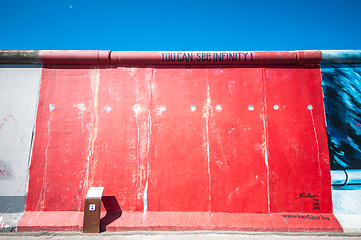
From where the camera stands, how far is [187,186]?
11.9 ft

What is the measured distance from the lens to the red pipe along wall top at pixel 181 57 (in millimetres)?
3918

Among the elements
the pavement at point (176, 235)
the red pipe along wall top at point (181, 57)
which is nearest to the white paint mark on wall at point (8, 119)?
the red pipe along wall top at point (181, 57)

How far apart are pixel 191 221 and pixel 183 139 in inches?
59.0

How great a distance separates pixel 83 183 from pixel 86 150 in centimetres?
63

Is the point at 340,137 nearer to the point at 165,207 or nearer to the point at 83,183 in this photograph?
the point at 165,207

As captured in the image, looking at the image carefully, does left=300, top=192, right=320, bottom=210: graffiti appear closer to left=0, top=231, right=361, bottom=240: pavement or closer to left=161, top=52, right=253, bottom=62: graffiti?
left=0, top=231, right=361, bottom=240: pavement

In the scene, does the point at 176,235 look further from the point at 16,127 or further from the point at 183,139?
the point at 16,127

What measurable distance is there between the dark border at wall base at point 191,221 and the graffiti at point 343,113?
1.17 meters

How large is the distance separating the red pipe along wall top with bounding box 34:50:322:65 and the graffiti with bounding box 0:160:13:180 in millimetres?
2201

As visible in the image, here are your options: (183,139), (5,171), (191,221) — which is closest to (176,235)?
(191,221)

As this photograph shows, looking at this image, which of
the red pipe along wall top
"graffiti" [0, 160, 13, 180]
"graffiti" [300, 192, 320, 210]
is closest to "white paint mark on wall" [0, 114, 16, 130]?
"graffiti" [0, 160, 13, 180]

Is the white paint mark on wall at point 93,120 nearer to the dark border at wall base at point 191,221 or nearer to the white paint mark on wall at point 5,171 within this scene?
the dark border at wall base at point 191,221

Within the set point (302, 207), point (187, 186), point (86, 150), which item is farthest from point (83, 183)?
point (302, 207)

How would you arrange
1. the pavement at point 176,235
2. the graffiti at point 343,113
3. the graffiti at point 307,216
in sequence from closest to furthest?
the pavement at point 176,235, the graffiti at point 307,216, the graffiti at point 343,113
